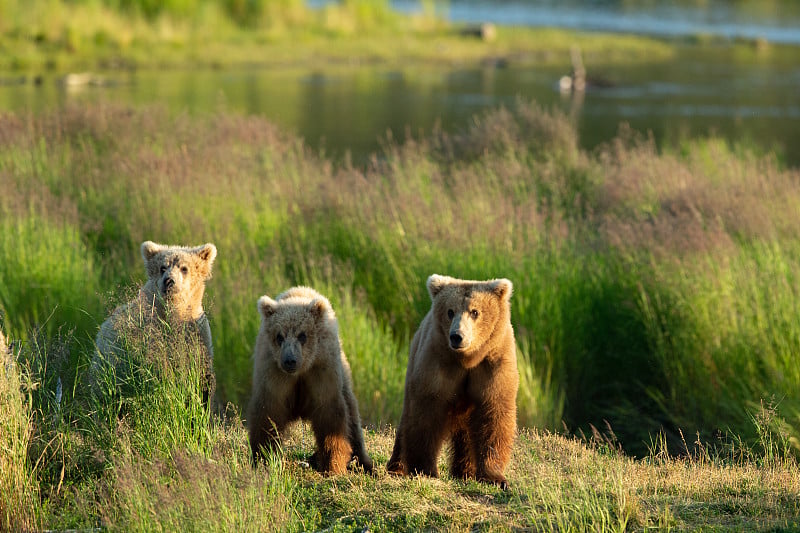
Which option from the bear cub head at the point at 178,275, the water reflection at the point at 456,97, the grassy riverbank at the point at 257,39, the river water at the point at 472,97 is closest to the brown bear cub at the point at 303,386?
the bear cub head at the point at 178,275

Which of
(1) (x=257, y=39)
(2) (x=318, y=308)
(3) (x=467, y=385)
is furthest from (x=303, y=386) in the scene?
(1) (x=257, y=39)

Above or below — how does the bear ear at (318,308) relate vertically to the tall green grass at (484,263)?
above

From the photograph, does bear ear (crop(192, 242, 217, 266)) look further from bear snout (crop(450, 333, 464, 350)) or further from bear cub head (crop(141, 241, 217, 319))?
bear snout (crop(450, 333, 464, 350))

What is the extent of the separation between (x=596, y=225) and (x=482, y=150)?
2.85m

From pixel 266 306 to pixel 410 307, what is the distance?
4072 millimetres

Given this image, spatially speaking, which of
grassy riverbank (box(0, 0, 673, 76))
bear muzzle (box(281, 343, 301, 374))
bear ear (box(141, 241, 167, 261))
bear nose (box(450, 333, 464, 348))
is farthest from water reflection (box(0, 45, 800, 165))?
bear muzzle (box(281, 343, 301, 374))

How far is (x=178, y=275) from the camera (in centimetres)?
627

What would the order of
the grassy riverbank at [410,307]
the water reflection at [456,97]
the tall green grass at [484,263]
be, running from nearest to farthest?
1. the grassy riverbank at [410,307]
2. the tall green grass at [484,263]
3. the water reflection at [456,97]

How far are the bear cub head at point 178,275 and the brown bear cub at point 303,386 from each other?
588 millimetres

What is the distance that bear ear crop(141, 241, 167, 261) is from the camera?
21.2ft

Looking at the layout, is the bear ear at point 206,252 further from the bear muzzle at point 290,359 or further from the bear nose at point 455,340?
the bear nose at point 455,340

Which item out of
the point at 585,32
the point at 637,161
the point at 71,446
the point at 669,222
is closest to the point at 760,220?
the point at 669,222

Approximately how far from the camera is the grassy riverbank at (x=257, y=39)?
1340 inches

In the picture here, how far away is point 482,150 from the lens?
48.2 ft
